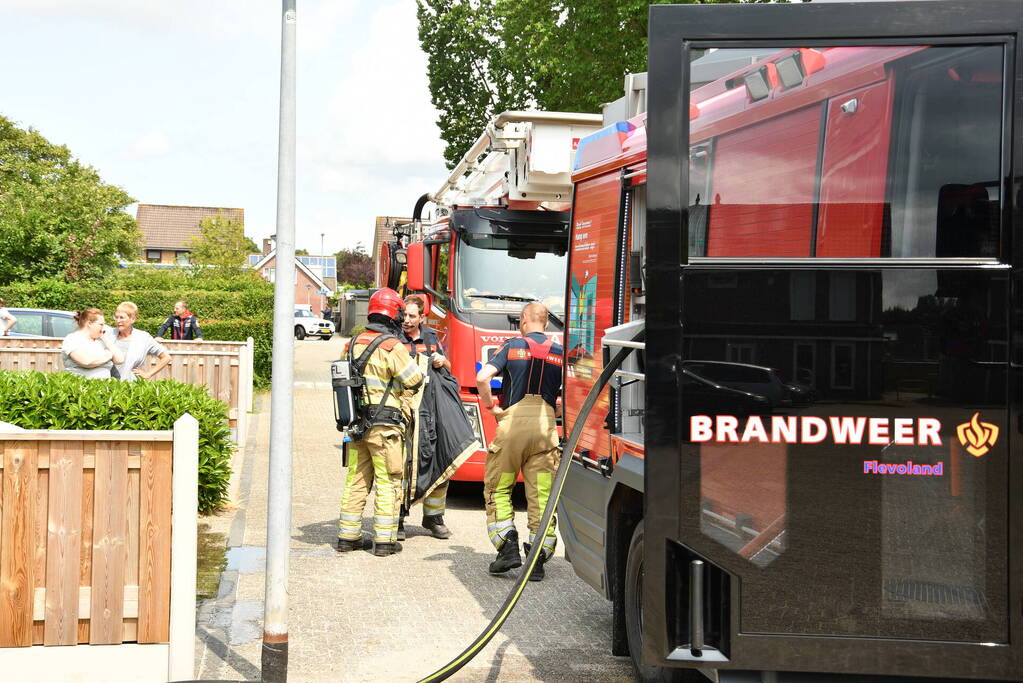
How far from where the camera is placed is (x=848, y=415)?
11.9 ft

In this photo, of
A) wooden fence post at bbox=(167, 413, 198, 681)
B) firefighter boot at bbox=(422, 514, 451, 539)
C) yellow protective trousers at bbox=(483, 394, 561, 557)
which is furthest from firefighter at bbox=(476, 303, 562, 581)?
wooden fence post at bbox=(167, 413, 198, 681)

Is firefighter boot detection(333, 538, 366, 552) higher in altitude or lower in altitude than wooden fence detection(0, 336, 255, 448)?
lower

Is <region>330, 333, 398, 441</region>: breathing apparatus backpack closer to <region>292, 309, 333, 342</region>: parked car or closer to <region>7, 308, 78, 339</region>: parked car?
<region>7, 308, 78, 339</region>: parked car

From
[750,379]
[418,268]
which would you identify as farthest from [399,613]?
[418,268]

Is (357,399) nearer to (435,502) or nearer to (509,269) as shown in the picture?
(435,502)

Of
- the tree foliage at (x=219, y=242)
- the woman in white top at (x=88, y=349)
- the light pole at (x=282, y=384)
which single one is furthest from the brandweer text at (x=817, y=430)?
the tree foliage at (x=219, y=242)

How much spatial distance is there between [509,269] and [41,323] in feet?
39.7

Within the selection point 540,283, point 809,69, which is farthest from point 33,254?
point 809,69

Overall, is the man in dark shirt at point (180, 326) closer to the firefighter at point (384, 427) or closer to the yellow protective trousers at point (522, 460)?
the firefighter at point (384, 427)

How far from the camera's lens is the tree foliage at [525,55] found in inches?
965

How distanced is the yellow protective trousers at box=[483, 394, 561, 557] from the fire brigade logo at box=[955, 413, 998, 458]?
14.4 feet

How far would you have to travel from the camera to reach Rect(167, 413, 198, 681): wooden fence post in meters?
5.09

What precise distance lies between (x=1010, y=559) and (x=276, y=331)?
3383mm

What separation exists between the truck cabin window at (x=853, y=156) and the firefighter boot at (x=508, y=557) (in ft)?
14.5
